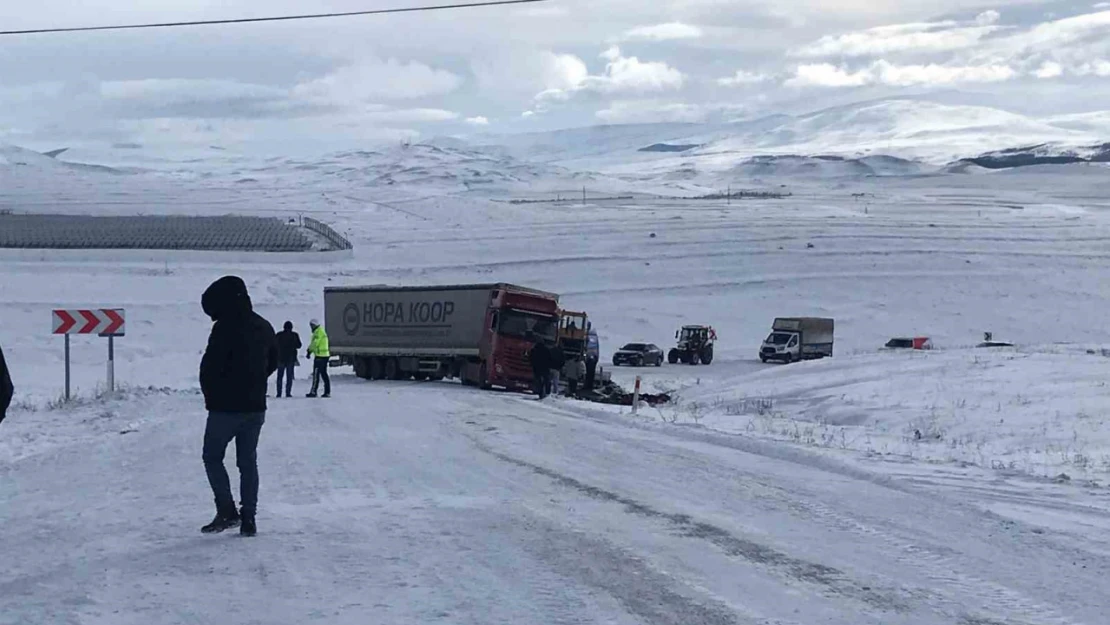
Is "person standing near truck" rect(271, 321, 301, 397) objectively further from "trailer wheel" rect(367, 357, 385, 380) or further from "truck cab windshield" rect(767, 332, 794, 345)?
"truck cab windshield" rect(767, 332, 794, 345)

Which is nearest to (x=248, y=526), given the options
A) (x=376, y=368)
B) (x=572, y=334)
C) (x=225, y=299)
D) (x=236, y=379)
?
(x=236, y=379)

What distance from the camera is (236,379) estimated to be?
32.0ft

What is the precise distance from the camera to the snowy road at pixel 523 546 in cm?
779

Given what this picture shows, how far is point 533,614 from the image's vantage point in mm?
7578

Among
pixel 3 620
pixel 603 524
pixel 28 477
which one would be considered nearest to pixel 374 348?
pixel 28 477

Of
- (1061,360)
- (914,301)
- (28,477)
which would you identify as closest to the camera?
(28,477)

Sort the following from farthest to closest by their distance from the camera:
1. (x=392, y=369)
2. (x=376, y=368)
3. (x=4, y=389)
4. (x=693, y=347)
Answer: (x=693, y=347) < (x=376, y=368) < (x=392, y=369) < (x=4, y=389)

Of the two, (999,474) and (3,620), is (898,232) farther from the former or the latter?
(3,620)

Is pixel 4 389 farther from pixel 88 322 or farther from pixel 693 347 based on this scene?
pixel 693 347

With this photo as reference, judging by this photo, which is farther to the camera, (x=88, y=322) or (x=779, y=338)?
(x=779, y=338)

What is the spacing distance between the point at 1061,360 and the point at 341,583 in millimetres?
22856

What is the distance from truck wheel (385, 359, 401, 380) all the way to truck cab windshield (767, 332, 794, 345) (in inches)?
830

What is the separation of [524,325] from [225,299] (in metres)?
29.0

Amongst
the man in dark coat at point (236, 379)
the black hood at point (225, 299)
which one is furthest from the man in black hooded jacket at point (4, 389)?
the black hood at point (225, 299)
